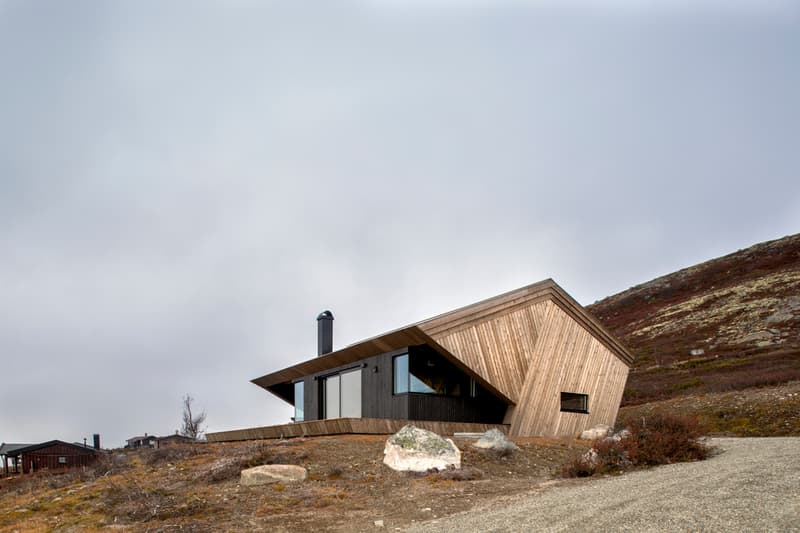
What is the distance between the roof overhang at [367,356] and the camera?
16906 mm

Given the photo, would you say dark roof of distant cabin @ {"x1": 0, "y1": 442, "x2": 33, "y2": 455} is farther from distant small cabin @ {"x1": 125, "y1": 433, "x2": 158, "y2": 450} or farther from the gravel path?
the gravel path

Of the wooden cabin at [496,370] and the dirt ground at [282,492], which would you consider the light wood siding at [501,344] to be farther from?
the dirt ground at [282,492]

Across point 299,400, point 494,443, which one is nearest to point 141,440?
point 299,400

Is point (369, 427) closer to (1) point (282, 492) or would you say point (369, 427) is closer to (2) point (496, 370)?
(2) point (496, 370)

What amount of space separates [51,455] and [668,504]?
4717 cm

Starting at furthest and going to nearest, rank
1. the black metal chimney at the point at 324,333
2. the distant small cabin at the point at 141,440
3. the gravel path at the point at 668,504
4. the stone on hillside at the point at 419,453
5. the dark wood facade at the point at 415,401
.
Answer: the distant small cabin at the point at 141,440
the black metal chimney at the point at 324,333
the dark wood facade at the point at 415,401
the stone on hillside at the point at 419,453
the gravel path at the point at 668,504

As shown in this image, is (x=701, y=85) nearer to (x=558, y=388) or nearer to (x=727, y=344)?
(x=558, y=388)

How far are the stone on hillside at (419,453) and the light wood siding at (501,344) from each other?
4045mm

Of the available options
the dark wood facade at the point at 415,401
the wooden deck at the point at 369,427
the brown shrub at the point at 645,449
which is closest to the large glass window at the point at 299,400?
the dark wood facade at the point at 415,401

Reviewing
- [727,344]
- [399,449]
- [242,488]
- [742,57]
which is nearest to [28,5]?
[242,488]

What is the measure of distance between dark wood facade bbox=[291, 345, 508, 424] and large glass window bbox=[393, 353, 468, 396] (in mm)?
88

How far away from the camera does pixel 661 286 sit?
6938 centimetres

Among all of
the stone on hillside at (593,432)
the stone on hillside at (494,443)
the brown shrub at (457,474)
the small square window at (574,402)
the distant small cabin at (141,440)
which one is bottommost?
the distant small cabin at (141,440)

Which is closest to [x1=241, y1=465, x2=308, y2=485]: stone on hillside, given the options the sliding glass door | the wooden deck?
the wooden deck
